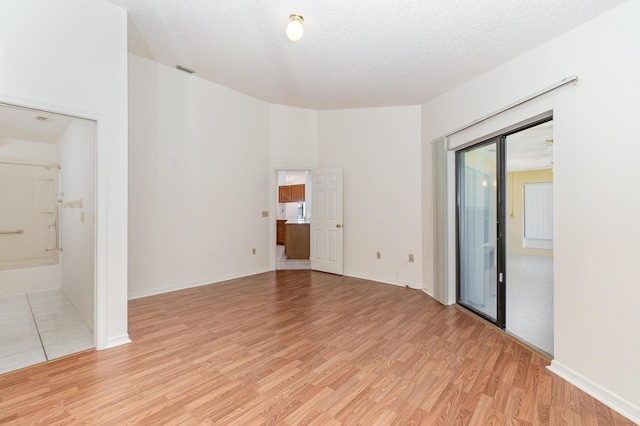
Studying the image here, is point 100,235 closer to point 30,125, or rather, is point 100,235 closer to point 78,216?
point 78,216

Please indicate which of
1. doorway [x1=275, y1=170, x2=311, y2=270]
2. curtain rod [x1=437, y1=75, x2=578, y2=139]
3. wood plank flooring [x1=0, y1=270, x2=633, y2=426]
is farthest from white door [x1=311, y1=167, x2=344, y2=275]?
curtain rod [x1=437, y1=75, x2=578, y2=139]

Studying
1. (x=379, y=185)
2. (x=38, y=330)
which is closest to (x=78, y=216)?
(x=38, y=330)

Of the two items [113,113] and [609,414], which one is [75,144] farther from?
[609,414]

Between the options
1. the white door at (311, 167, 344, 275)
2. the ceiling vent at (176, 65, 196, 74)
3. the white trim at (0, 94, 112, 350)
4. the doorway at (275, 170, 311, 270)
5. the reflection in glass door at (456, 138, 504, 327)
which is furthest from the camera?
the doorway at (275, 170, 311, 270)

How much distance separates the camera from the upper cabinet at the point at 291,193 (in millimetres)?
10375

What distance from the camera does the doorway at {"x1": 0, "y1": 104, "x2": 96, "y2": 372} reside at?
2.54m

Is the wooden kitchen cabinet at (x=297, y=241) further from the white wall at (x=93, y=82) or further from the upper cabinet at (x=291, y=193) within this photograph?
the white wall at (x=93, y=82)

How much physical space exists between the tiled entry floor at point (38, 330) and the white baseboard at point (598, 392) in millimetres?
3846

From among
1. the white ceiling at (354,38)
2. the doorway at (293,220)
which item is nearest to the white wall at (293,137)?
the doorway at (293,220)

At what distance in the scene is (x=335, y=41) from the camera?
289 cm

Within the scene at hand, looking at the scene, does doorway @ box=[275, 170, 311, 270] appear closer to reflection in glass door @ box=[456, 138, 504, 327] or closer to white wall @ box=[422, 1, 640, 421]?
reflection in glass door @ box=[456, 138, 504, 327]

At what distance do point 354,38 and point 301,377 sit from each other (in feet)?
9.88

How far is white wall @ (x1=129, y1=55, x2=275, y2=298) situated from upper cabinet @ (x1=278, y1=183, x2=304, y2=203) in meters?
4.84

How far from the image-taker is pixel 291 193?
1059 centimetres
